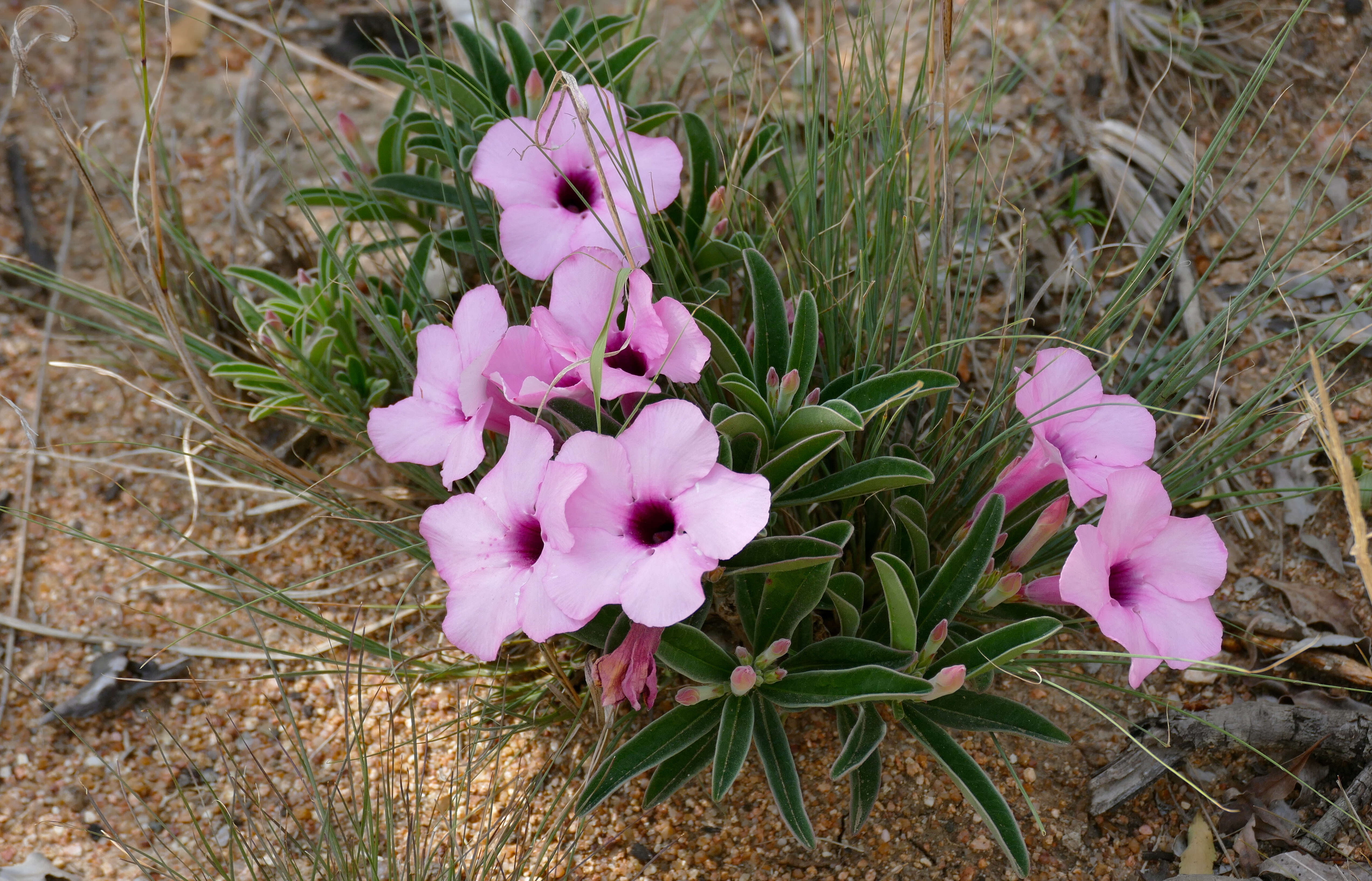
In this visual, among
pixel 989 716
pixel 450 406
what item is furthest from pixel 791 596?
pixel 450 406

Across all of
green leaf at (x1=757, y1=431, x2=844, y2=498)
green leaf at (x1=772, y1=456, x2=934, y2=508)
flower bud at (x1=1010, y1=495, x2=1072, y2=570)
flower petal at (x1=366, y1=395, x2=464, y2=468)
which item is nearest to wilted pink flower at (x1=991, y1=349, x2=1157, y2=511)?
flower bud at (x1=1010, y1=495, x2=1072, y2=570)

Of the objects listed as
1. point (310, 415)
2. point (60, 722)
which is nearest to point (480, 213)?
point (310, 415)

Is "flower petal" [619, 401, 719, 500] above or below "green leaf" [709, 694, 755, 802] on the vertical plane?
above

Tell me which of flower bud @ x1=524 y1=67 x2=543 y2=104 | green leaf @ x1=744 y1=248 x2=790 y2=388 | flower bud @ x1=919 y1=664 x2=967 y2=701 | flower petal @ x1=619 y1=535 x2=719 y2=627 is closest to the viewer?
flower petal @ x1=619 y1=535 x2=719 y2=627

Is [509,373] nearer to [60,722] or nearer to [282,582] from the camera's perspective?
[282,582]

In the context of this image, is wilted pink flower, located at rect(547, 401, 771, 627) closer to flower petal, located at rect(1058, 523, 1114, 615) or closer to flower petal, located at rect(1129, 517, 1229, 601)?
flower petal, located at rect(1058, 523, 1114, 615)

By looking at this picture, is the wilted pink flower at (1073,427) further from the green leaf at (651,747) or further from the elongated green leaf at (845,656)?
the green leaf at (651,747)

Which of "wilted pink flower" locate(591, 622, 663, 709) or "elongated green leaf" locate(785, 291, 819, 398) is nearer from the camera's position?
"wilted pink flower" locate(591, 622, 663, 709)
